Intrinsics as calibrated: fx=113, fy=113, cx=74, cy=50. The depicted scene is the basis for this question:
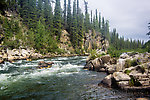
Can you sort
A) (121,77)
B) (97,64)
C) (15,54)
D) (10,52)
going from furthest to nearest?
1. (15,54)
2. (10,52)
3. (97,64)
4. (121,77)

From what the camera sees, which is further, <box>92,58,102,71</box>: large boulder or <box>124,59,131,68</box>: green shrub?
<box>92,58,102,71</box>: large boulder

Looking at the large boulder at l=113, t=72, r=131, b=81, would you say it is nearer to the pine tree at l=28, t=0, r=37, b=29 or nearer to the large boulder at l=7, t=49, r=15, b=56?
the large boulder at l=7, t=49, r=15, b=56

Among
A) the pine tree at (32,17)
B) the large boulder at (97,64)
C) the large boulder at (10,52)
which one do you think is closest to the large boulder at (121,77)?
the large boulder at (97,64)

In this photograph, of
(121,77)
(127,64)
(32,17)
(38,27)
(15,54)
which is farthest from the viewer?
(32,17)

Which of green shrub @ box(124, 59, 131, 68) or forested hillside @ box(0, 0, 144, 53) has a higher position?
forested hillside @ box(0, 0, 144, 53)

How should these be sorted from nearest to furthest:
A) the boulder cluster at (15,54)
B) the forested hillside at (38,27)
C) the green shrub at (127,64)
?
the green shrub at (127,64), the boulder cluster at (15,54), the forested hillside at (38,27)

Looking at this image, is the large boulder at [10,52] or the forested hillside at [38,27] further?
the forested hillside at [38,27]

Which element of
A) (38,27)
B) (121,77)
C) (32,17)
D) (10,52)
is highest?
(32,17)

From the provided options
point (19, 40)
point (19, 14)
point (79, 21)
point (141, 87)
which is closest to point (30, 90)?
point (141, 87)

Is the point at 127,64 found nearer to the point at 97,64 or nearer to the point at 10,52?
the point at 97,64

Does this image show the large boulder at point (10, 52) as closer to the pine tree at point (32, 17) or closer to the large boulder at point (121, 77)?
the pine tree at point (32, 17)

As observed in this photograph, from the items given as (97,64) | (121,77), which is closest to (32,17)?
(97,64)

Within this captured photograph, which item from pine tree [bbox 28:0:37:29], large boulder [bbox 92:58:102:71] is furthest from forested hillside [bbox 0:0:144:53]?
large boulder [bbox 92:58:102:71]

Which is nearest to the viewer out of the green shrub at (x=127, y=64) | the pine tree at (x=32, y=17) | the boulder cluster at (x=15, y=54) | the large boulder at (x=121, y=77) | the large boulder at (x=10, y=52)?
the large boulder at (x=121, y=77)
